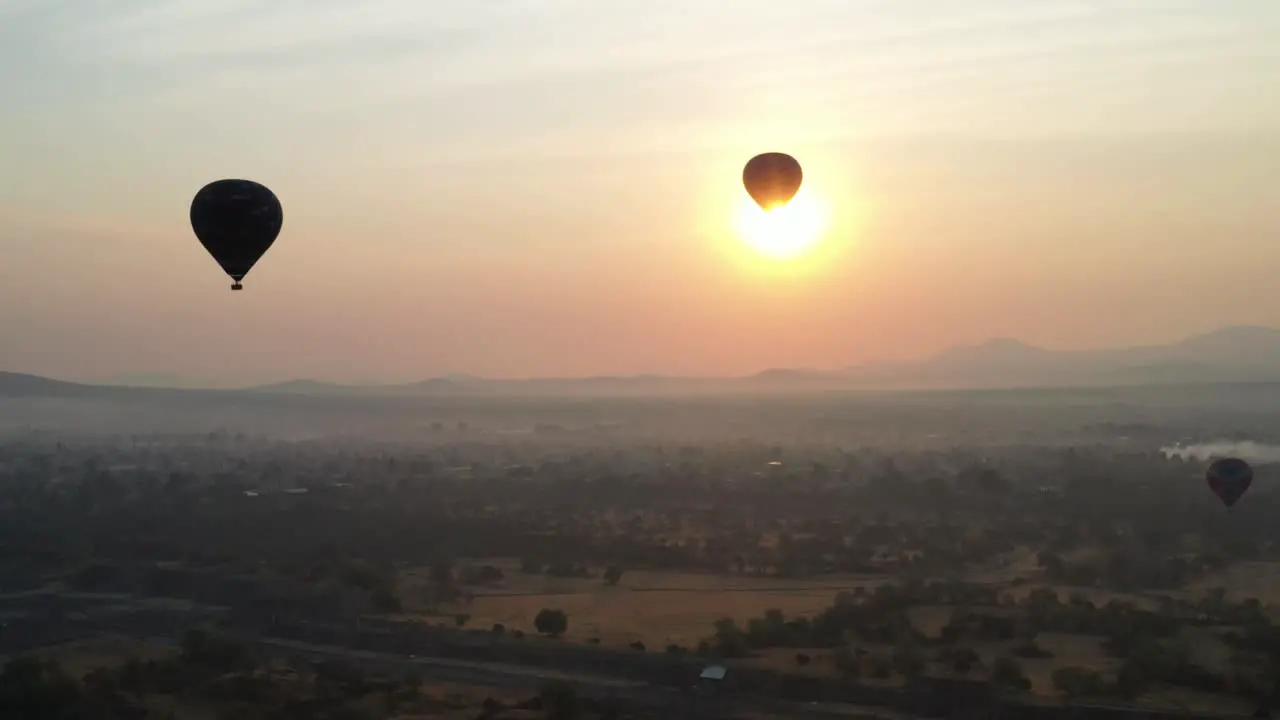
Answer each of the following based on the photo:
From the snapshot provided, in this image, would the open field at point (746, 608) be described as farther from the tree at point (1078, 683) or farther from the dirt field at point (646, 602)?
the tree at point (1078, 683)

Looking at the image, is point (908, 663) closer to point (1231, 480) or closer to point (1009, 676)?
point (1009, 676)

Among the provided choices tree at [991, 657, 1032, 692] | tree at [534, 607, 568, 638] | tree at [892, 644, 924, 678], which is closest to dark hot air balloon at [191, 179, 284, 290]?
tree at [534, 607, 568, 638]

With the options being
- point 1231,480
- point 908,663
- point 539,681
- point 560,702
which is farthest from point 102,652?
point 1231,480

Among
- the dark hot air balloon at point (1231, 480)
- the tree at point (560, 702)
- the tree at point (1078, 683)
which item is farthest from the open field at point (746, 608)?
the tree at point (560, 702)

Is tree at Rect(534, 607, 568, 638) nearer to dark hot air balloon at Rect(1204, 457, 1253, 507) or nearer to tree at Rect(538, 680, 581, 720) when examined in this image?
tree at Rect(538, 680, 581, 720)

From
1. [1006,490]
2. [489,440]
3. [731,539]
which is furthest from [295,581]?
[489,440]

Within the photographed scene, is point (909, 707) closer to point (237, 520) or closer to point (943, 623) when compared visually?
point (943, 623)
